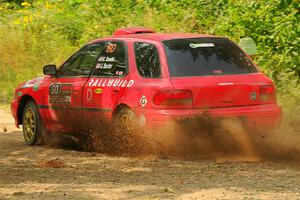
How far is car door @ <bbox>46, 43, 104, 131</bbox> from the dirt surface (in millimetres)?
651

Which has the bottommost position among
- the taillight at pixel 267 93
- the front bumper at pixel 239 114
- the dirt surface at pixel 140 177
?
the dirt surface at pixel 140 177

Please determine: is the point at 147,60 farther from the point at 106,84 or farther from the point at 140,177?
the point at 140,177

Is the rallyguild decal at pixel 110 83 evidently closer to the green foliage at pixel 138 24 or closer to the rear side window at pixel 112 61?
the rear side window at pixel 112 61

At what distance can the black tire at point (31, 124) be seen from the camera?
11766 millimetres

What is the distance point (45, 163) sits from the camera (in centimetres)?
960

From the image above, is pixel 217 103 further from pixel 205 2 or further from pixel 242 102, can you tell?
pixel 205 2

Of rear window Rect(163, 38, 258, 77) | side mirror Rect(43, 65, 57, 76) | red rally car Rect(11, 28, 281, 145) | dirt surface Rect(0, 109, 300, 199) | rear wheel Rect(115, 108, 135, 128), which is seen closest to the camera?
dirt surface Rect(0, 109, 300, 199)

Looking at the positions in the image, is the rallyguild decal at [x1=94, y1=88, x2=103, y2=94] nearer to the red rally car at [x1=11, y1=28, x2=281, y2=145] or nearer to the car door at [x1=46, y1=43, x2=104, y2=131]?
the red rally car at [x1=11, y1=28, x2=281, y2=145]

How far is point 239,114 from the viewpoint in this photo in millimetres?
9859

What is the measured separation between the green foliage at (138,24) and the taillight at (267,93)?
145 inches

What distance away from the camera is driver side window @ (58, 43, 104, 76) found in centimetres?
1117

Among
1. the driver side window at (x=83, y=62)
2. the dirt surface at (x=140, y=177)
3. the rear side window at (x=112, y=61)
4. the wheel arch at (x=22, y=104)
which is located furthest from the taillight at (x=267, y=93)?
the wheel arch at (x=22, y=104)

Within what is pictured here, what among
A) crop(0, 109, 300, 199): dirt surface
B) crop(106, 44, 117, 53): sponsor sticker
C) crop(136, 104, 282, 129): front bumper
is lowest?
crop(0, 109, 300, 199): dirt surface

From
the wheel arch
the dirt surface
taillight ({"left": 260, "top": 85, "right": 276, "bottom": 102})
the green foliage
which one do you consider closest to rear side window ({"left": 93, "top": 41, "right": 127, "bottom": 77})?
the dirt surface
